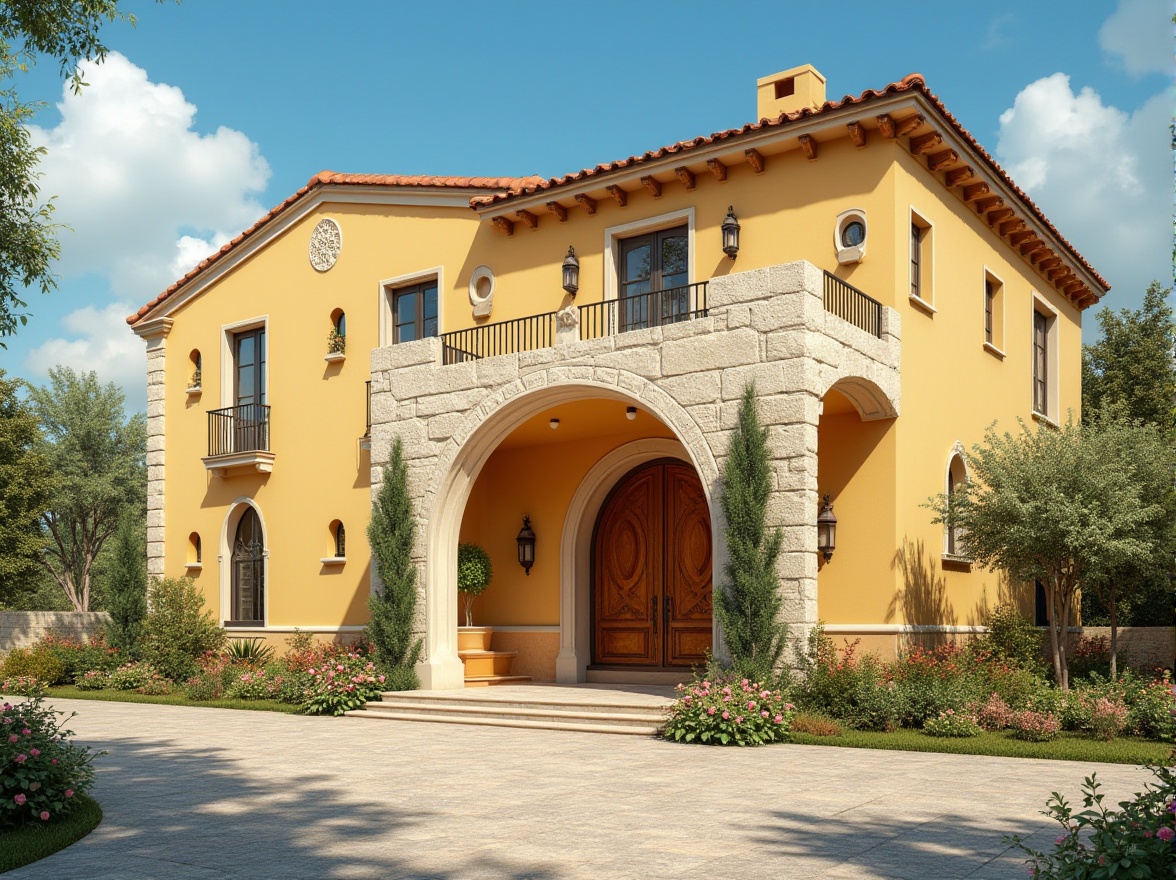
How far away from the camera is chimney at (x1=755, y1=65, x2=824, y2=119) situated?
17344mm

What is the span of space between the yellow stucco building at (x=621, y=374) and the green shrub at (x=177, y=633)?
899 mm

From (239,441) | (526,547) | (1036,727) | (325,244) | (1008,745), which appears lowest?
(1008,745)

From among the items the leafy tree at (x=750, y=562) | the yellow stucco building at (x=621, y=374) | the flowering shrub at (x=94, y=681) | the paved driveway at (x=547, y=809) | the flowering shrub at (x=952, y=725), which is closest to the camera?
the paved driveway at (x=547, y=809)

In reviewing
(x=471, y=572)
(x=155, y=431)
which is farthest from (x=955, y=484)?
(x=155, y=431)

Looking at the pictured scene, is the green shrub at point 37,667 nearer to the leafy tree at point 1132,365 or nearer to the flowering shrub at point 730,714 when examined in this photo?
the flowering shrub at point 730,714

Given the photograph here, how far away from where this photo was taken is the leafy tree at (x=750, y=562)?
1312 centimetres

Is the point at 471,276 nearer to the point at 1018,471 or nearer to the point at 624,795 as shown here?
the point at 1018,471

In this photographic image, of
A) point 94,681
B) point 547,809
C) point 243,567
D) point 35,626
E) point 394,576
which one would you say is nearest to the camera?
point 547,809

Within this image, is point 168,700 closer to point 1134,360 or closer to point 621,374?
point 621,374

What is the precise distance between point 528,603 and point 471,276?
563 cm

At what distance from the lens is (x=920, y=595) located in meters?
15.1

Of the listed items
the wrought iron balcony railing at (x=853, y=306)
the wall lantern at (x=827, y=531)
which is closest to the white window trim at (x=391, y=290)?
the wrought iron balcony railing at (x=853, y=306)

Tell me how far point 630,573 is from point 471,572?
8.58ft

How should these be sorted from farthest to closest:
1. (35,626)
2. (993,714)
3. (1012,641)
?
(35,626) → (1012,641) → (993,714)
